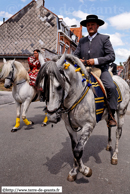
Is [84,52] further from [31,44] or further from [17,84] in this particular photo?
[31,44]

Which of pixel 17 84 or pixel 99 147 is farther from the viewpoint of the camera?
pixel 17 84

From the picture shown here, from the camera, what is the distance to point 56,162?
3600mm

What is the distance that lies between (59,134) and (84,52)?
3145 millimetres

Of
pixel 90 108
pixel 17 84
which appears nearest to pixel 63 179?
pixel 90 108

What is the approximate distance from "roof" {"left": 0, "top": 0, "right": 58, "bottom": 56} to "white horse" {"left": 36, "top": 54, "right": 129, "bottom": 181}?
2120cm

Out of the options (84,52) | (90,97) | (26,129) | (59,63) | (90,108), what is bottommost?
(26,129)

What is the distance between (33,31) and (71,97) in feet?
75.3

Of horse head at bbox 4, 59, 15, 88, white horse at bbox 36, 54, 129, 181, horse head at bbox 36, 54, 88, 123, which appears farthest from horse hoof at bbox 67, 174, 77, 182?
horse head at bbox 4, 59, 15, 88

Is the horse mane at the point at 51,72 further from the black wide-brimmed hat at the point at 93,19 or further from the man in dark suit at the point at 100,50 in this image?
the black wide-brimmed hat at the point at 93,19

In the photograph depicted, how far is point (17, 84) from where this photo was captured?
582 cm

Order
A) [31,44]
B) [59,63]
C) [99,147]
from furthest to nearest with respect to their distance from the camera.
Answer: [31,44] → [99,147] → [59,63]

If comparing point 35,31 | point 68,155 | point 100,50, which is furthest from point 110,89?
point 35,31

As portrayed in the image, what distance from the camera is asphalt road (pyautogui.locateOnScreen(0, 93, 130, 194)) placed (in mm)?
2811

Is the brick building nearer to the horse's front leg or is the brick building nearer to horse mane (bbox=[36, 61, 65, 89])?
the horse's front leg
